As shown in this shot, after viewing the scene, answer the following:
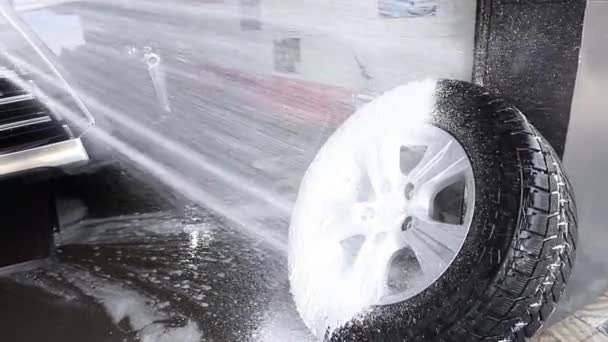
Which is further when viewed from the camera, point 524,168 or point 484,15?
point 484,15

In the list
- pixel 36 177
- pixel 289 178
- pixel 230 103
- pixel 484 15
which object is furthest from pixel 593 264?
pixel 36 177

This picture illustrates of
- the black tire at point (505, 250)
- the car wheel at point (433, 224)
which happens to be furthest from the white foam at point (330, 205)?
the black tire at point (505, 250)

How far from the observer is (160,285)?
4.32 feet

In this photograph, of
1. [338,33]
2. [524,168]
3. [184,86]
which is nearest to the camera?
[524,168]

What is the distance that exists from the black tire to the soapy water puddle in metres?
0.44

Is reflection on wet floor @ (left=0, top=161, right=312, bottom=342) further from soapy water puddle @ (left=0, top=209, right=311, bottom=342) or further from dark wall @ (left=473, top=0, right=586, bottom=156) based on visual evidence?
dark wall @ (left=473, top=0, right=586, bottom=156)

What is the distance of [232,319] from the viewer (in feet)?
4.38

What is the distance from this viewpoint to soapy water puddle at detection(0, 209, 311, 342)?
1.22 meters

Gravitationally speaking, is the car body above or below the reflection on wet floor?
above

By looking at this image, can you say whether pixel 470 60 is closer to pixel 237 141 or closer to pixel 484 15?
pixel 484 15

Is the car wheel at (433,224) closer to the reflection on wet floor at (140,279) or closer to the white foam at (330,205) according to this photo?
the white foam at (330,205)

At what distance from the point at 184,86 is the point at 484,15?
2.81 ft

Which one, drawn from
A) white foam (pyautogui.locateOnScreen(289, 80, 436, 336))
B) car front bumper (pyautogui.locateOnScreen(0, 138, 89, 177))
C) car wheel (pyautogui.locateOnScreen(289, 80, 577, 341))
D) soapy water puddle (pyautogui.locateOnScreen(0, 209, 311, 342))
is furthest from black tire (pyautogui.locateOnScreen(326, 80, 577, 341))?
car front bumper (pyautogui.locateOnScreen(0, 138, 89, 177))

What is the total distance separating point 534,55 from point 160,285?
118cm
